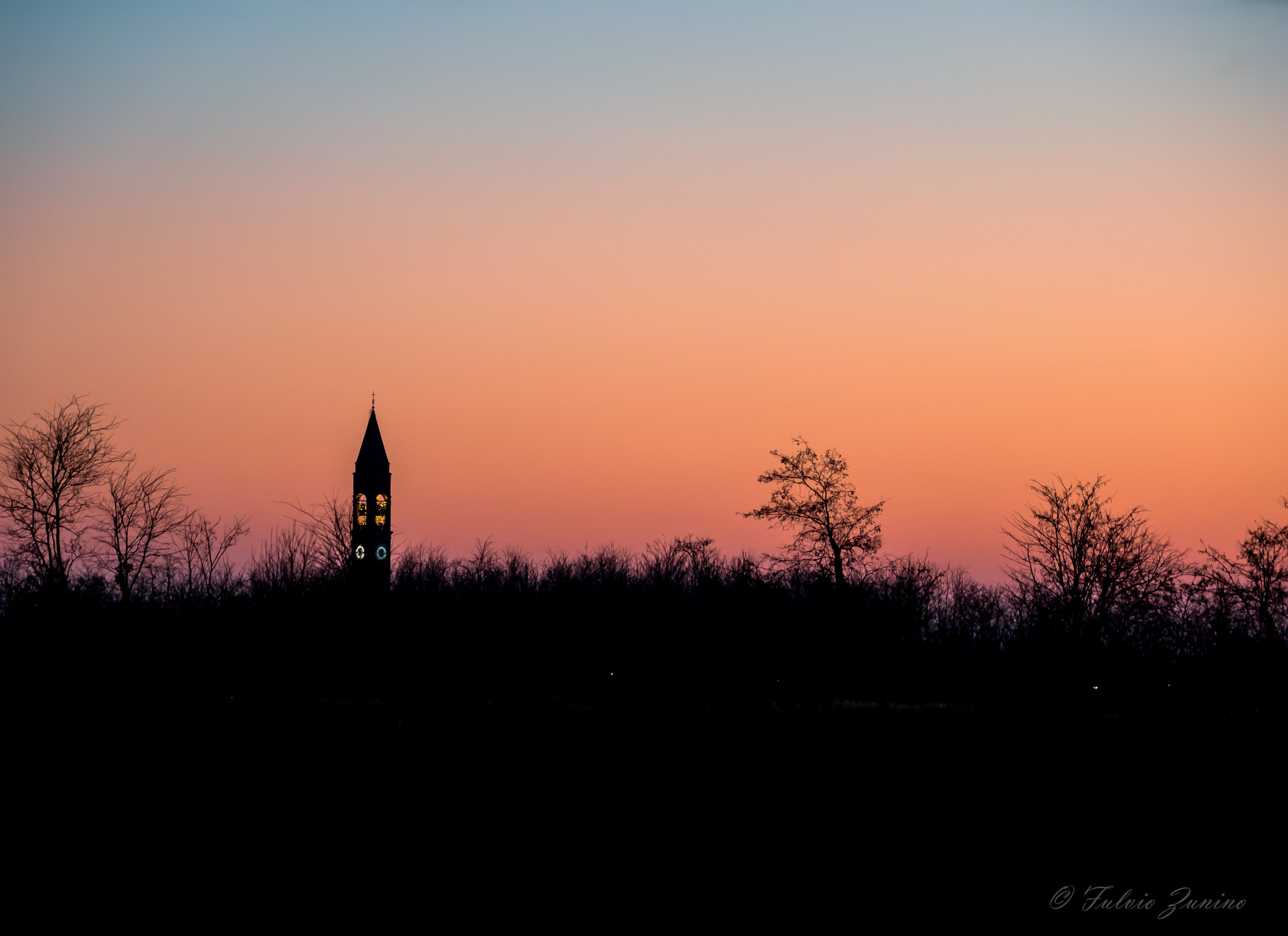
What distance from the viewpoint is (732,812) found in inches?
725

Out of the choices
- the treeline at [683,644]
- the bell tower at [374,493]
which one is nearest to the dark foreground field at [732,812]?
the treeline at [683,644]

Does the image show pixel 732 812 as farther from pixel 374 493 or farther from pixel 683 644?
pixel 374 493

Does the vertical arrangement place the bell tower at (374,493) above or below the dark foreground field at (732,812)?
above

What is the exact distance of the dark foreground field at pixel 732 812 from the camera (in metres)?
14.0

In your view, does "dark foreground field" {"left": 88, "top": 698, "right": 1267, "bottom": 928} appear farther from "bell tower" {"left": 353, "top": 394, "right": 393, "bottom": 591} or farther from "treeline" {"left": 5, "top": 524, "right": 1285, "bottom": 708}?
"bell tower" {"left": 353, "top": 394, "right": 393, "bottom": 591}

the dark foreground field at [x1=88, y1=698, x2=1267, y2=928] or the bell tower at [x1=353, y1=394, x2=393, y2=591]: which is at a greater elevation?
the bell tower at [x1=353, y1=394, x2=393, y2=591]

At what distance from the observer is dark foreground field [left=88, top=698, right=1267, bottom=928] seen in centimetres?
1401

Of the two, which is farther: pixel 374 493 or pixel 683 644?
pixel 374 493

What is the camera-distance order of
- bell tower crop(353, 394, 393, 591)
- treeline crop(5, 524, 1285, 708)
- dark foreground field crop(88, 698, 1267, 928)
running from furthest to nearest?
1. bell tower crop(353, 394, 393, 591)
2. treeline crop(5, 524, 1285, 708)
3. dark foreground field crop(88, 698, 1267, 928)

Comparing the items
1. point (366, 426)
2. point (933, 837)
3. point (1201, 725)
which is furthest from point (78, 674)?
point (366, 426)

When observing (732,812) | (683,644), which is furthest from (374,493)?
(732,812)

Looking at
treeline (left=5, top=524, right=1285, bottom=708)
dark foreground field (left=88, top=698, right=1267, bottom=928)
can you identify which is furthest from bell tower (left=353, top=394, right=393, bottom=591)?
dark foreground field (left=88, top=698, right=1267, bottom=928)

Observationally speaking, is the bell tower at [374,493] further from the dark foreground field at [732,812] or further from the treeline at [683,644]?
the dark foreground field at [732,812]

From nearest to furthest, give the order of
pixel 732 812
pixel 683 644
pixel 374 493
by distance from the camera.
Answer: pixel 732 812, pixel 683 644, pixel 374 493
